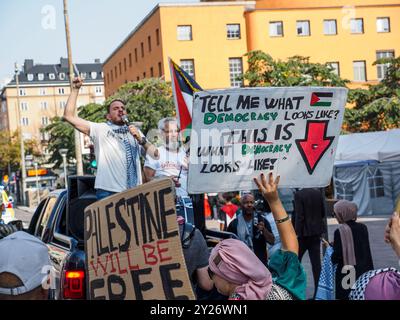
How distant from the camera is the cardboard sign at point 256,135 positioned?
4105 mm

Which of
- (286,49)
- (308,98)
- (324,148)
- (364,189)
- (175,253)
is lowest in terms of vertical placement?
(364,189)

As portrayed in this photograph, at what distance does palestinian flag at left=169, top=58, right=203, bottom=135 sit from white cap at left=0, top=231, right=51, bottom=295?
110 inches

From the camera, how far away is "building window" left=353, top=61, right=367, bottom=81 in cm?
4059

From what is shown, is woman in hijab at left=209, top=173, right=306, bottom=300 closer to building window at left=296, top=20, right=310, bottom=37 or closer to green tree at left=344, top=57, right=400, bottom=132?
green tree at left=344, top=57, right=400, bottom=132

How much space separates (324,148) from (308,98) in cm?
35

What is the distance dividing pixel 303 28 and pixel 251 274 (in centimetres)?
3844

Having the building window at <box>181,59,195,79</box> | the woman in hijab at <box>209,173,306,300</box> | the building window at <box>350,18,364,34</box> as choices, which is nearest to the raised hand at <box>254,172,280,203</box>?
the woman in hijab at <box>209,173,306,300</box>

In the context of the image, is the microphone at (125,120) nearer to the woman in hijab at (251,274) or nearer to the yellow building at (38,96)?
the woman in hijab at (251,274)

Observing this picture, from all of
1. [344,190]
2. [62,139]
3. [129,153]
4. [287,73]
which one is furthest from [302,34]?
[129,153]

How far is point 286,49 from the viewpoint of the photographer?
3981 centimetres
